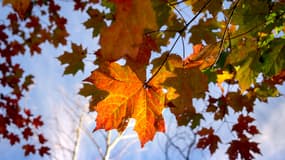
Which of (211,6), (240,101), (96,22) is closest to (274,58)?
(211,6)

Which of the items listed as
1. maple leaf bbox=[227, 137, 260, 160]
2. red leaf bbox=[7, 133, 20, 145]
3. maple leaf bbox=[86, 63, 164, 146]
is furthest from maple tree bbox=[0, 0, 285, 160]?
red leaf bbox=[7, 133, 20, 145]

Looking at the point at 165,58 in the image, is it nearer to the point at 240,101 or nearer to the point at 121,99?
the point at 121,99

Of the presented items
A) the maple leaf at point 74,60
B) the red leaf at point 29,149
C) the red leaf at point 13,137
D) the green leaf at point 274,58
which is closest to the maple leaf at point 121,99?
the green leaf at point 274,58

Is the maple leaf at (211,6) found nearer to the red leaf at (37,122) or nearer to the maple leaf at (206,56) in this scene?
the maple leaf at (206,56)

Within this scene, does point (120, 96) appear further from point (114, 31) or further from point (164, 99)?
point (114, 31)

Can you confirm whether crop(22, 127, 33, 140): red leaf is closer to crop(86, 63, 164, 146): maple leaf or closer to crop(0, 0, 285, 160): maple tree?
crop(0, 0, 285, 160): maple tree

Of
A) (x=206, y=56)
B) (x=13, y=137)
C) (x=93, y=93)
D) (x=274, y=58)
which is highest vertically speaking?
(x=13, y=137)
